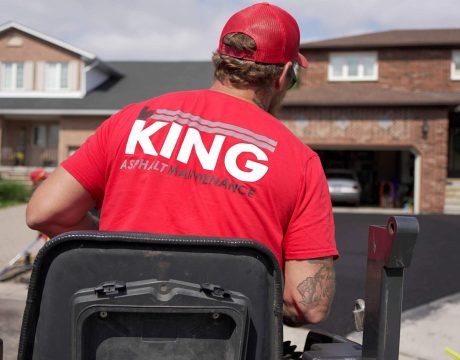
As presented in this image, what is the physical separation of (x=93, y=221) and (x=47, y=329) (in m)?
0.69

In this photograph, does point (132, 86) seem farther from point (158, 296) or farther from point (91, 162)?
point (158, 296)

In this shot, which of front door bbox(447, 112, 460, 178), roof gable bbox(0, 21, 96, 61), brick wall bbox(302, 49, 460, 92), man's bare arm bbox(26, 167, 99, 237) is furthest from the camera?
roof gable bbox(0, 21, 96, 61)

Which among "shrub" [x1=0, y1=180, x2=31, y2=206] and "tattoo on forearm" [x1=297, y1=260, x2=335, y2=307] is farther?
"shrub" [x1=0, y1=180, x2=31, y2=206]

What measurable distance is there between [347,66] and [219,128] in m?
23.5

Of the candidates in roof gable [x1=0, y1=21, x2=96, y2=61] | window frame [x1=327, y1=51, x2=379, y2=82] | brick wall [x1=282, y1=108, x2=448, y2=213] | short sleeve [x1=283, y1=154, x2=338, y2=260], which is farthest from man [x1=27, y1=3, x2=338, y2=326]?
roof gable [x1=0, y1=21, x2=96, y2=61]

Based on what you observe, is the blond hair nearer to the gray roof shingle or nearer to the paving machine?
the paving machine

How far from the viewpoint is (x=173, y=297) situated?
54.6 inches

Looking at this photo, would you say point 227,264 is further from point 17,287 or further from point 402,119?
point 402,119

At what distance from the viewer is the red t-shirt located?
5.57ft

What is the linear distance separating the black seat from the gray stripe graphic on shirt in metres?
0.42

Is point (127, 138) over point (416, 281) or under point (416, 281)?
over

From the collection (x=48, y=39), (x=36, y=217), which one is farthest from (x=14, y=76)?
(x=36, y=217)

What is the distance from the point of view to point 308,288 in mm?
1706

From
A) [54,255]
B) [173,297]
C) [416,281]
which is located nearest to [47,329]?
[54,255]
